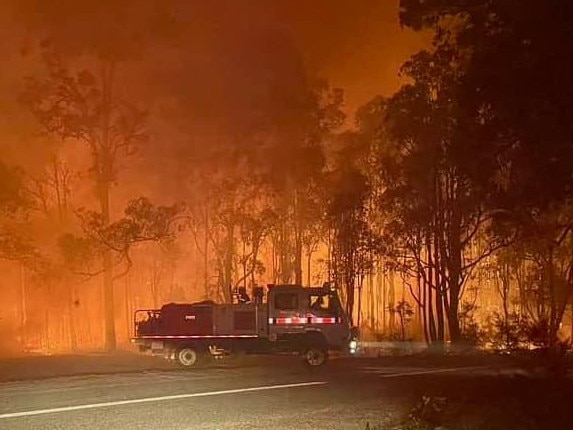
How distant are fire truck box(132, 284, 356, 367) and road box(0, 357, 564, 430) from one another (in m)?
0.82

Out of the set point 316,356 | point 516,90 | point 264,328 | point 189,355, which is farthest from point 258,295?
point 516,90

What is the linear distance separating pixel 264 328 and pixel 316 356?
142 centimetres

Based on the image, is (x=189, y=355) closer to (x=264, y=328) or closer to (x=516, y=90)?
(x=264, y=328)

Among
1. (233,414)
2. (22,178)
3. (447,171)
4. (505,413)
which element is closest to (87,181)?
(22,178)

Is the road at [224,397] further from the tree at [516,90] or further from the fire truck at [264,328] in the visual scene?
the tree at [516,90]

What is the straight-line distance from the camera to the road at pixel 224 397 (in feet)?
39.8

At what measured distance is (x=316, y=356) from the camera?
21.4m

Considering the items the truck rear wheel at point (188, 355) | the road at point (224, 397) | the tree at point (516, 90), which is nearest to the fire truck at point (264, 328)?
the truck rear wheel at point (188, 355)

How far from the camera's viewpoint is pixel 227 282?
36.6 m

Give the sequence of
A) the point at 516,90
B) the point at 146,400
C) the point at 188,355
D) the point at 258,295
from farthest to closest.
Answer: the point at 188,355, the point at 258,295, the point at 146,400, the point at 516,90

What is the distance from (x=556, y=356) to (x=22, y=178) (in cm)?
2579

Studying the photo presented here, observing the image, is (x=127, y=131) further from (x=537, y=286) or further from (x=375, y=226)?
(x=537, y=286)

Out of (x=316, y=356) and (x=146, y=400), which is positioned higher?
(x=146, y=400)

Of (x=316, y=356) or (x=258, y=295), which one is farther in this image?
(x=258, y=295)
